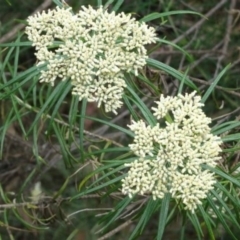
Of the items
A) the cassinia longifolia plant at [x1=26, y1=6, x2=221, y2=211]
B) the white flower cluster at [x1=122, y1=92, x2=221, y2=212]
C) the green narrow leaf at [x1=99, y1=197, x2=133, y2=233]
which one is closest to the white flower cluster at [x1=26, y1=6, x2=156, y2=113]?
the cassinia longifolia plant at [x1=26, y1=6, x2=221, y2=211]

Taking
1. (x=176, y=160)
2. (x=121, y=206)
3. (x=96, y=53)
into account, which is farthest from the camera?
(x=121, y=206)

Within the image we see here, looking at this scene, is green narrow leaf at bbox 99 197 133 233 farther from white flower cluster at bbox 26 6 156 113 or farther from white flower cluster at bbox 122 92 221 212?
white flower cluster at bbox 26 6 156 113

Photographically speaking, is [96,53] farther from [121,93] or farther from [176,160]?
[176,160]

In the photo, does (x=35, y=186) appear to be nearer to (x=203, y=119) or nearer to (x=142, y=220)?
(x=142, y=220)

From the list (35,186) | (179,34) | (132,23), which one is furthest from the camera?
(179,34)

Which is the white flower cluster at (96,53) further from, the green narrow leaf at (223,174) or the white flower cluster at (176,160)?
the green narrow leaf at (223,174)

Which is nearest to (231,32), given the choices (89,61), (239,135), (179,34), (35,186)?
(179,34)

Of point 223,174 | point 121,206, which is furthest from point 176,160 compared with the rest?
point 121,206
